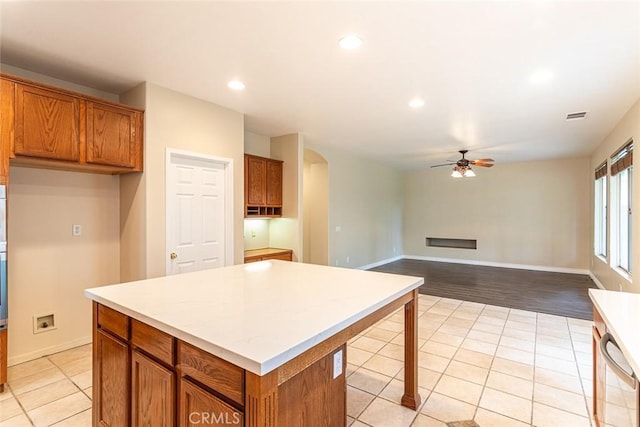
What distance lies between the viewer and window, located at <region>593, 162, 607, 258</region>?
570cm

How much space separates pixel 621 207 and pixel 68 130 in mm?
6964


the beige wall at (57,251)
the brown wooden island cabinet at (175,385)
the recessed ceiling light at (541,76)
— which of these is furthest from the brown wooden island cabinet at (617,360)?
the beige wall at (57,251)

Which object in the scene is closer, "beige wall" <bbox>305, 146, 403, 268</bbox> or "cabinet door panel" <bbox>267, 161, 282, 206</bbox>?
"cabinet door panel" <bbox>267, 161, 282, 206</bbox>

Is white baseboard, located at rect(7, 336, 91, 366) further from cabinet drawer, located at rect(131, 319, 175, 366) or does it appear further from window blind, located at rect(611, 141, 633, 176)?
window blind, located at rect(611, 141, 633, 176)

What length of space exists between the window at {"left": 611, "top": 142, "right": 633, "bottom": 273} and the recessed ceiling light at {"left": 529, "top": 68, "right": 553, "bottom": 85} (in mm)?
1868

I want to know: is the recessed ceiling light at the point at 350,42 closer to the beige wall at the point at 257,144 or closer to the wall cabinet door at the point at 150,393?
the wall cabinet door at the point at 150,393

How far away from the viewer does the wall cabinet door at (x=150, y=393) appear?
135cm

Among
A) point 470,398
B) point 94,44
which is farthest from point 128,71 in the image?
point 470,398

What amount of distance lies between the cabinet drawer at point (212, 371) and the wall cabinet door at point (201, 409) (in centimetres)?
4

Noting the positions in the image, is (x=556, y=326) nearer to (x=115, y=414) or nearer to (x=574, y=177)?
(x=115, y=414)

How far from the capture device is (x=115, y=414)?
1.66 meters

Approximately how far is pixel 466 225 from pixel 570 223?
7.44ft

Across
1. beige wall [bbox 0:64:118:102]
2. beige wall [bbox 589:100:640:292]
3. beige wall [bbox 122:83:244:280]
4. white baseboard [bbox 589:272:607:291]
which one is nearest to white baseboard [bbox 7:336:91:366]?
beige wall [bbox 122:83:244:280]

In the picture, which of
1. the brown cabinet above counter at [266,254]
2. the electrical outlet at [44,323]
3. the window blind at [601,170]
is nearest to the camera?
the electrical outlet at [44,323]
